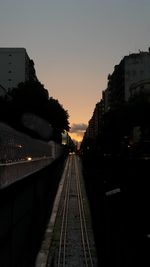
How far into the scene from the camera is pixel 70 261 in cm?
2538

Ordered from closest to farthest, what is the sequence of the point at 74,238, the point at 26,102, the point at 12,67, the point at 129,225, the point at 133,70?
1. the point at 129,225
2. the point at 74,238
3. the point at 26,102
4. the point at 133,70
5. the point at 12,67

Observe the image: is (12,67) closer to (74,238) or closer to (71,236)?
(71,236)

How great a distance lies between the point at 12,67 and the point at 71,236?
496 ft

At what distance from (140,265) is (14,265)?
3.73 meters

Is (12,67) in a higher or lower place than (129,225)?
higher

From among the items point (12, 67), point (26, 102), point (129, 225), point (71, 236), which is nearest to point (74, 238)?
point (71, 236)

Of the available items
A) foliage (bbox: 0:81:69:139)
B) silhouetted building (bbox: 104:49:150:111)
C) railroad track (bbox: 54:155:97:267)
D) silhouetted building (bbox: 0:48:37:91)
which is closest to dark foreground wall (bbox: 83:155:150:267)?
railroad track (bbox: 54:155:97:267)

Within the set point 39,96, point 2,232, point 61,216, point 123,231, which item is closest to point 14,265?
point 2,232

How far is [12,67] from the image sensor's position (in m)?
183

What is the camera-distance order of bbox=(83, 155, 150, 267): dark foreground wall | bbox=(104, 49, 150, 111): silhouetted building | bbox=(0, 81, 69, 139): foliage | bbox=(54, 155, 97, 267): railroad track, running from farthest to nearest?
bbox=(104, 49, 150, 111): silhouetted building → bbox=(0, 81, 69, 139): foliage → bbox=(54, 155, 97, 267): railroad track → bbox=(83, 155, 150, 267): dark foreground wall

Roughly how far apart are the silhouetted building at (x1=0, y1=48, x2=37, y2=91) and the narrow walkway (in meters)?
120

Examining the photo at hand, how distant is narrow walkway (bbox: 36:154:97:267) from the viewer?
25642 millimetres

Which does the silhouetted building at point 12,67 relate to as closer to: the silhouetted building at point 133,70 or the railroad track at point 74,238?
the silhouetted building at point 133,70

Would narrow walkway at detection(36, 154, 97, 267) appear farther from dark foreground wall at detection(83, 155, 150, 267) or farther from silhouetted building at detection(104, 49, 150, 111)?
silhouetted building at detection(104, 49, 150, 111)
